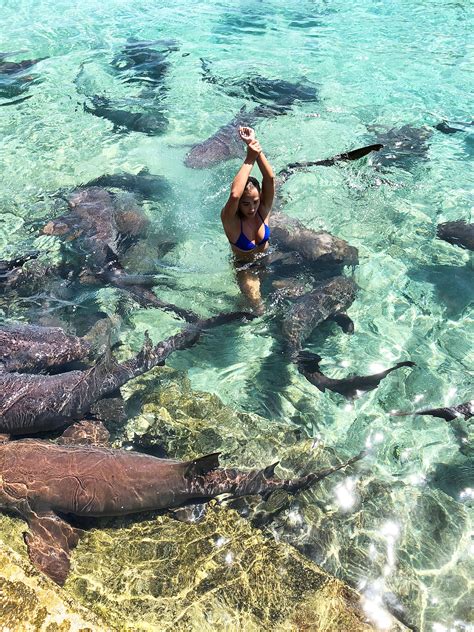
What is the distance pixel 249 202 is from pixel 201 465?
2640mm

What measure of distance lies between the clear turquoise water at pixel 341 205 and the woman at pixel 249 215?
1.06ft

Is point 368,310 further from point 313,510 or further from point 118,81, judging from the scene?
point 118,81

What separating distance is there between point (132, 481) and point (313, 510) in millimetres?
1425

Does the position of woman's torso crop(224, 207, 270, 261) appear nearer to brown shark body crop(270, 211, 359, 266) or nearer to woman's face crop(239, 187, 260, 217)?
woman's face crop(239, 187, 260, 217)

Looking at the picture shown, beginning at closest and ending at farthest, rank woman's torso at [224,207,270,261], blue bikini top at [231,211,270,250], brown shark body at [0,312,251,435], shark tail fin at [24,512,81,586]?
shark tail fin at [24,512,81,586], brown shark body at [0,312,251,435], woman's torso at [224,207,270,261], blue bikini top at [231,211,270,250]

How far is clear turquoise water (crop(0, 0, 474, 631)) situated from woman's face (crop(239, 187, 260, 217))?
124 centimetres

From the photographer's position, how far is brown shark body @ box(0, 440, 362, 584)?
380cm

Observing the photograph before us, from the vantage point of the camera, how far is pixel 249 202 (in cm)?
520

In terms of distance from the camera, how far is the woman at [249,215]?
4.79m

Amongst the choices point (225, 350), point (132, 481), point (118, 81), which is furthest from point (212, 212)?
point (118, 81)

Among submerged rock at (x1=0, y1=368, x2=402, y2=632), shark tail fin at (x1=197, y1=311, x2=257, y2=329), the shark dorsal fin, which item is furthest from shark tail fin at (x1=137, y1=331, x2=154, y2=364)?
the shark dorsal fin

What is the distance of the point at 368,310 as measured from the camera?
604 centimetres

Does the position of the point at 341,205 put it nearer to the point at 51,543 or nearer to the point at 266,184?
the point at 266,184

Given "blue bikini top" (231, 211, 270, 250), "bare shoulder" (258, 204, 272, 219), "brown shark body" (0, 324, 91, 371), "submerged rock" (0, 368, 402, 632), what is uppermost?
"bare shoulder" (258, 204, 272, 219)
